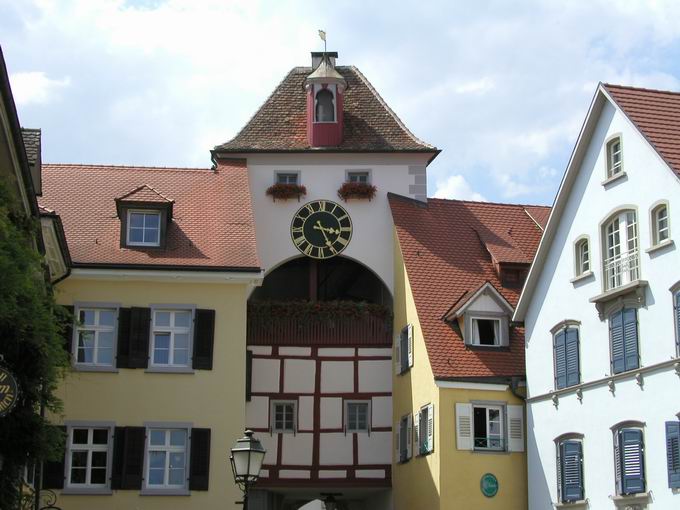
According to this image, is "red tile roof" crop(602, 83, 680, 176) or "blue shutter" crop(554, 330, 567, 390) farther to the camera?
"blue shutter" crop(554, 330, 567, 390)

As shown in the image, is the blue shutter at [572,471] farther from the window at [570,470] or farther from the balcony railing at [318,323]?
the balcony railing at [318,323]

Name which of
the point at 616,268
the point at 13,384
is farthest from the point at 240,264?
the point at 13,384

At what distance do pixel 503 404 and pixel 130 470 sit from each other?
8.88 meters

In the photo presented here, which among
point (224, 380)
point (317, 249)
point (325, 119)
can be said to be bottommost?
point (224, 380)

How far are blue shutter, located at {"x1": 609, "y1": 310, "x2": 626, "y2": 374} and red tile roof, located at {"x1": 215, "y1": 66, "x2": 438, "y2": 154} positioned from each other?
35.6ft

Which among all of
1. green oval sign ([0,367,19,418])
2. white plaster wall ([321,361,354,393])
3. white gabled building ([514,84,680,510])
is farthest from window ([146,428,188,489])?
green oval sign ([0,367,19,418])

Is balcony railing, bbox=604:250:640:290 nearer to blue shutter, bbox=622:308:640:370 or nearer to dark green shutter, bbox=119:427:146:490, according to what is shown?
blue shutter, bbox=622:308:640:370

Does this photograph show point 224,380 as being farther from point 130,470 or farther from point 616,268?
point 616,268

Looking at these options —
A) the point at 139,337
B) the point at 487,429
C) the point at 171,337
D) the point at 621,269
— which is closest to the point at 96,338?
the point at 139,337

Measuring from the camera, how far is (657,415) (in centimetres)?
2541

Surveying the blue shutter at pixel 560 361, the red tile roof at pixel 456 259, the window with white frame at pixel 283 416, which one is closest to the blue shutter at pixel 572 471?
the blue shutter at pixel 560 361

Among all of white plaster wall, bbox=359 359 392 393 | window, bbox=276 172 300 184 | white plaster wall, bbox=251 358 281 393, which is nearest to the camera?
white plaster wall, bbox=251 358 281 393

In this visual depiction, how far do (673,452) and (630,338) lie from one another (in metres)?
2.81

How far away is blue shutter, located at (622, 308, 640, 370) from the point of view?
2636 centimetres
